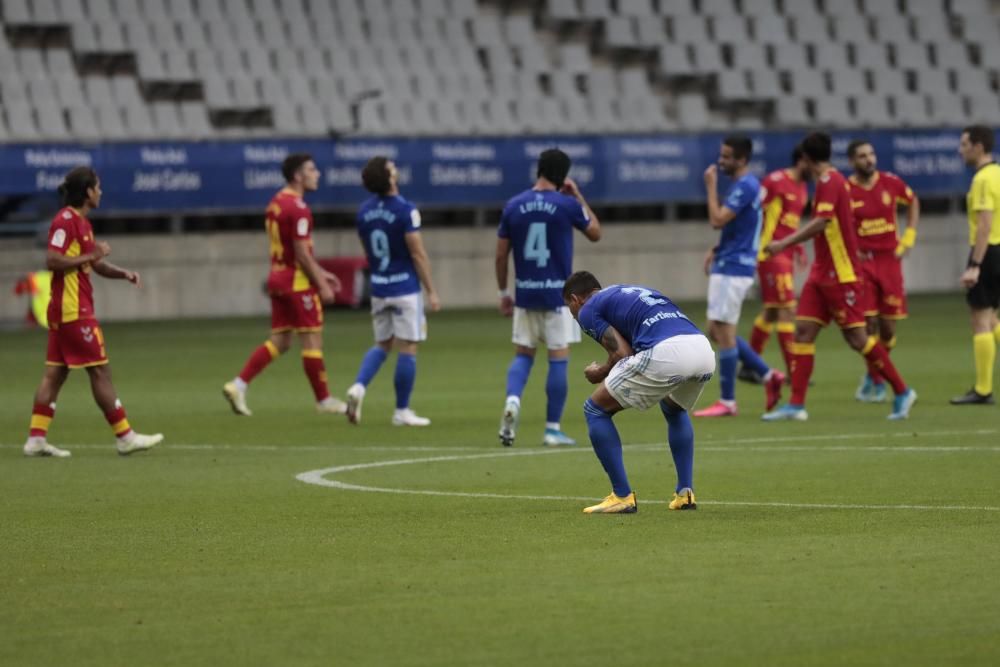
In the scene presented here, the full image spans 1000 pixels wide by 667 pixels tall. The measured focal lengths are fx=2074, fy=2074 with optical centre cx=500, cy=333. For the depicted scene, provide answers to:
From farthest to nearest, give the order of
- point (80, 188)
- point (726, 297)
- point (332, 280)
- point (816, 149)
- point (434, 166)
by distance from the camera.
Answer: point (434, 166) → point (332, 280) → point (726, 297) → point (816, 149) → point (80, 188)

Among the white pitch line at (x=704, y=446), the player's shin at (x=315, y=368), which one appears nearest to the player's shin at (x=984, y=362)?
the white pitch line at (x=704, y=446)

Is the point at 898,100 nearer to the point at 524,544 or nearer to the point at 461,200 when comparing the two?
the point at 461,200

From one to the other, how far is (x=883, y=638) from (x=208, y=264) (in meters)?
30.4

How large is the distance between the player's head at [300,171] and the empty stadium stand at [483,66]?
1810 cm

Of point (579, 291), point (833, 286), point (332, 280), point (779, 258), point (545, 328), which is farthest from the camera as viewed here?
point (779, 258)

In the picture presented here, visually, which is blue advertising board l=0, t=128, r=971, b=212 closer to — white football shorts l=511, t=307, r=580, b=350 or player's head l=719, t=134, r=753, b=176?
player's head l=719, t=134, r=753, b=176

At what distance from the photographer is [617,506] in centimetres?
1007

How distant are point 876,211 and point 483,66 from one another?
2374cm

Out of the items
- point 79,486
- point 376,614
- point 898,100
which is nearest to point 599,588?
point 376,614

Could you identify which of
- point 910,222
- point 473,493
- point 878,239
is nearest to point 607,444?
point 473,493

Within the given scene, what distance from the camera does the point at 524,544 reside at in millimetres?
9062

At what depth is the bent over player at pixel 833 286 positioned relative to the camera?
1544 centimetres

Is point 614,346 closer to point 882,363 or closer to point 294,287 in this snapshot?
point 882,363

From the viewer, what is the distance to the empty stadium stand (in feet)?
120
